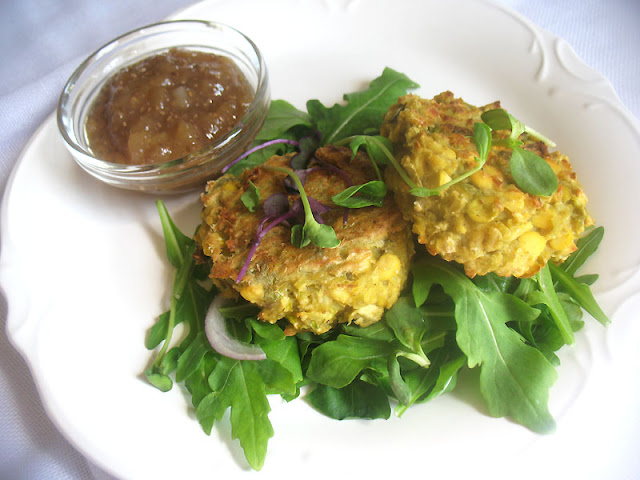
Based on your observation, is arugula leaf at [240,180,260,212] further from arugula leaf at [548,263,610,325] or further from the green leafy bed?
arugula leaf at [548,263,610,325]

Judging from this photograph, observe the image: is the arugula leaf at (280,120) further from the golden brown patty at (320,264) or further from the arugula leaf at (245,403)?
the arugula leaf at (245,403)

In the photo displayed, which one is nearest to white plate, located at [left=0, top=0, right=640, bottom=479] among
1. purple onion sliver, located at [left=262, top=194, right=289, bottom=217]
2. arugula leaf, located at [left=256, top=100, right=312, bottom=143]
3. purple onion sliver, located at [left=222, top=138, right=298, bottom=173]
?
arugula leaf, located at [left=256, top=100, right=312, bottom=143]

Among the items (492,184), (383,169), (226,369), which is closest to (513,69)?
(383,169)

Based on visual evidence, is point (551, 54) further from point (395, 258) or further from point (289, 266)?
point (289, 266)

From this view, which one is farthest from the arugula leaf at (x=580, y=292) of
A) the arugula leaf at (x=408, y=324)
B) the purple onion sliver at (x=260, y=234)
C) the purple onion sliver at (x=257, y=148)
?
the purple onion sliver at (x=257, y=148)

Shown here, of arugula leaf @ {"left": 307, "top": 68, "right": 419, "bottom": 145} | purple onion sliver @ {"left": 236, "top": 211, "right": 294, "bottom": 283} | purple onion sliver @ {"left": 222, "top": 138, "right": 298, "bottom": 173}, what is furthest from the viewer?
arugula leaf @ {"left": 307, "top": 68, "right": 419, "bottom": 145}

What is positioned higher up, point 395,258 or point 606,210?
Result: point 606,210
